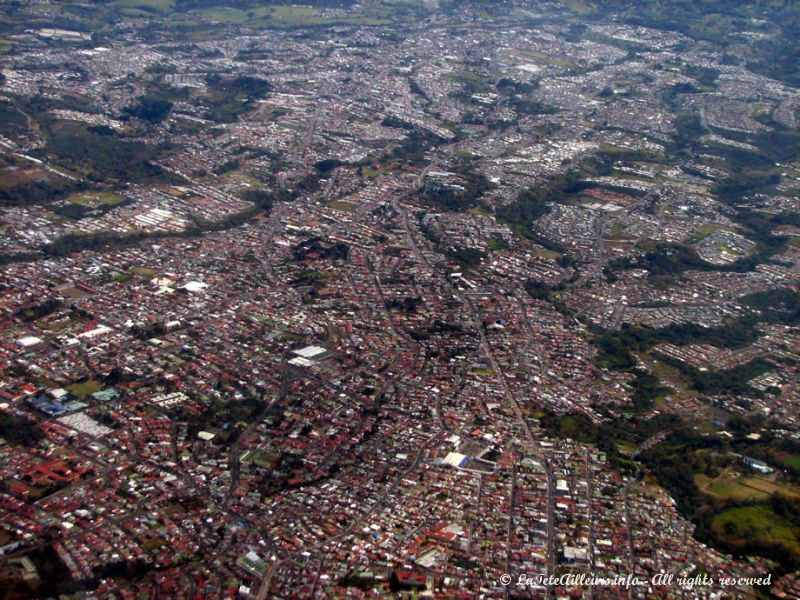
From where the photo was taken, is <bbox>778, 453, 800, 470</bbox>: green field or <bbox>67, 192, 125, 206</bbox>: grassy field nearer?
<bbox>778, 453, 800, 470</bbox>: green field

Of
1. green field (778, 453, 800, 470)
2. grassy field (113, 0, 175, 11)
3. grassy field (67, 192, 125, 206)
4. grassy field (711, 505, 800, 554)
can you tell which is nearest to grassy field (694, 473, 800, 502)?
grassy field (711, 505, 800, 554)

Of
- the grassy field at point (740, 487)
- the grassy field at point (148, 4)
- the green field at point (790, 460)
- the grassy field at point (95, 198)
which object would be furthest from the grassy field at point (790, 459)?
the grassy field at point (148, 4)

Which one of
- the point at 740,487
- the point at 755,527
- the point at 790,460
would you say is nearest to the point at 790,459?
the point at 790,460

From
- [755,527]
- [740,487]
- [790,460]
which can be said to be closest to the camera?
[755,527]

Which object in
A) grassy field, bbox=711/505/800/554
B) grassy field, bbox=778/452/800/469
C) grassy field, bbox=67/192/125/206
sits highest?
grassy field, bbox=67/192/125/206

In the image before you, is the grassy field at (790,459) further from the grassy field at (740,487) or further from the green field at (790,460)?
the grassy field at (740,487)

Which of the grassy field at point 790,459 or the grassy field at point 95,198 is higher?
the grassy field at point 95,198

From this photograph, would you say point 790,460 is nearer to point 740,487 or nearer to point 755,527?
point 740,487

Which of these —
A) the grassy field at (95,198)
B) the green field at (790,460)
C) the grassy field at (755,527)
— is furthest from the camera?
the grassy field at (95,198)

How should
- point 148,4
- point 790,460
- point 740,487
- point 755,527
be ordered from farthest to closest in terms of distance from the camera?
1. point 148,4
2. point 790,460
3. point 740,487
4. point 755,527

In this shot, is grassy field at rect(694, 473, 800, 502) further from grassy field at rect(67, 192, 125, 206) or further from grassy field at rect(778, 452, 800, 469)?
grassy field at rect(67, 192, 125, 206)

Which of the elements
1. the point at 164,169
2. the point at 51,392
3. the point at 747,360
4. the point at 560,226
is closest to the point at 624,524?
the point at 747,360
